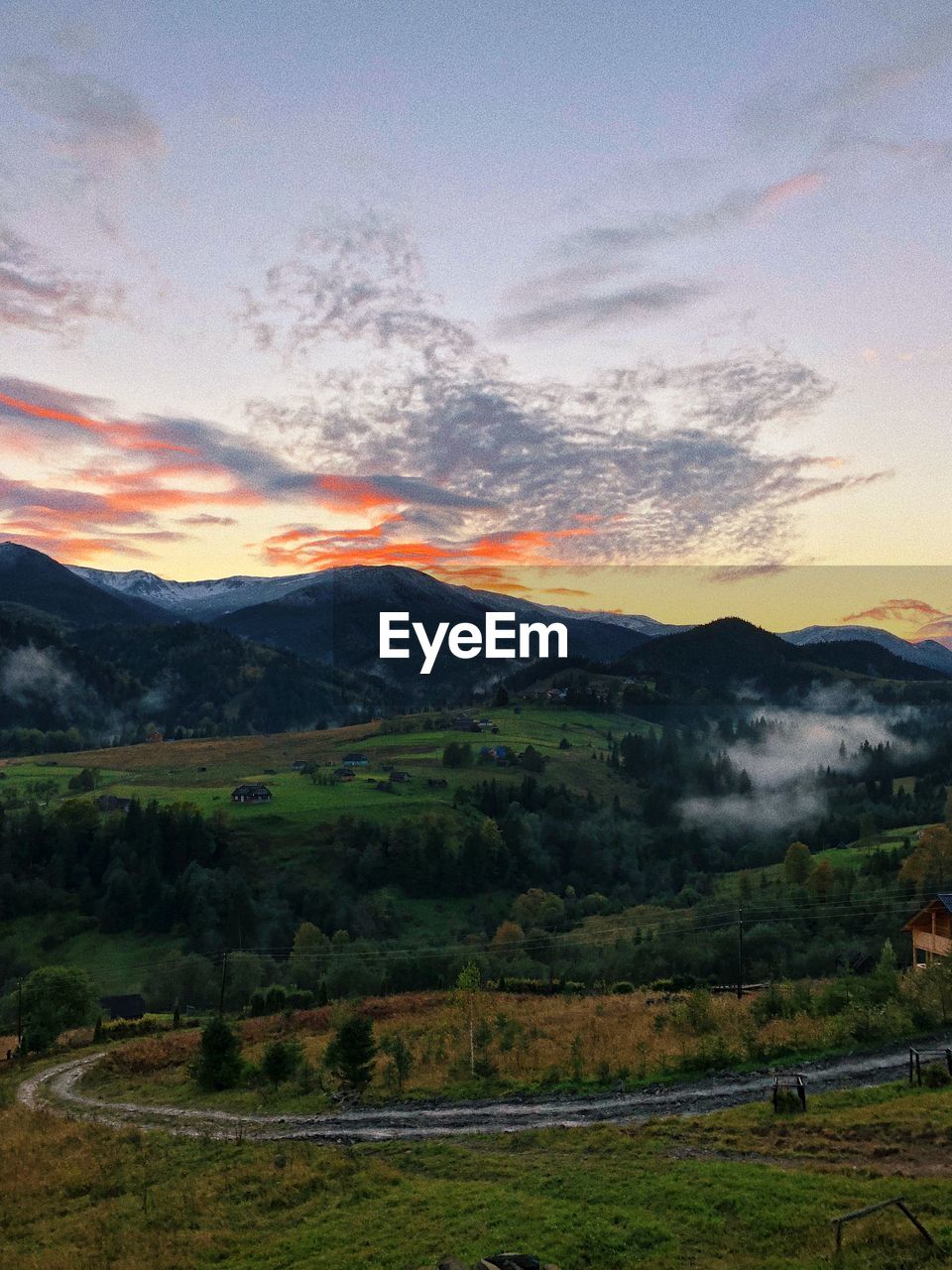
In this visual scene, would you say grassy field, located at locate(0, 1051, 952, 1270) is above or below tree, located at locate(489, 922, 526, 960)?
above

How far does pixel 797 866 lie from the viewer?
503 ft

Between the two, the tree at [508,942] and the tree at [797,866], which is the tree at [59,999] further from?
the tree at [797,866]

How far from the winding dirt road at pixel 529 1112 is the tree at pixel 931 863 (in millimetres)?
96370

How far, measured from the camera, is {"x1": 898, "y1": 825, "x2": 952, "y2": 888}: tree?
4695 inches

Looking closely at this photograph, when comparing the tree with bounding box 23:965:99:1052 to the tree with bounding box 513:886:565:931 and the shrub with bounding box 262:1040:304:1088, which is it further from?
the tree with bounding box 513:886:565:931

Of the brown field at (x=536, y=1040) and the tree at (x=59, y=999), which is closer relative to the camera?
the brown field at (x=536, y=1040)

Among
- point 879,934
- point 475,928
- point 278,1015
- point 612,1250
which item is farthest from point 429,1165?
point 475,928

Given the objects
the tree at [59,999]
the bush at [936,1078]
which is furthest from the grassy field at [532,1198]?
the tree at [59,999]

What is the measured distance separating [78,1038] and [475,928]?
369 feet

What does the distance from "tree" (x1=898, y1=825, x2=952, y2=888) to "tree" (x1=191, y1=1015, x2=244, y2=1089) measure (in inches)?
4136

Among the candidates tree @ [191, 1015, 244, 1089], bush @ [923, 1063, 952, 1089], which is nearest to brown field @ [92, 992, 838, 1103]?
tree @ [191, 1015, 244, 1089]

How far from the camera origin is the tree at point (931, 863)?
11925 cm

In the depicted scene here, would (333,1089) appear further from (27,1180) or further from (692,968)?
(692,968)

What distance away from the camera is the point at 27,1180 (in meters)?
32.2
